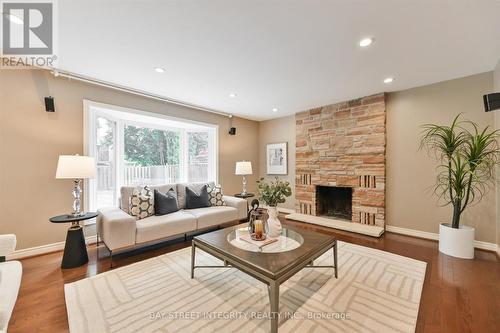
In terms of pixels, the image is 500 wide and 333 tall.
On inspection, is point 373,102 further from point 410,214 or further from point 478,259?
point 478,259

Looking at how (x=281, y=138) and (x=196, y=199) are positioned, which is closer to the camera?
(x=196, y=199)

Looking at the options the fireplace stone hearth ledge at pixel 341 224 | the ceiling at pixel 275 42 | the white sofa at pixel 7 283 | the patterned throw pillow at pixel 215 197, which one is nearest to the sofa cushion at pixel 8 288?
the white sofa at pixel 7 283

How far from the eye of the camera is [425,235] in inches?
129

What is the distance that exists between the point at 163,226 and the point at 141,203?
1.67ft

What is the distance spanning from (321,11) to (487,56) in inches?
92.4

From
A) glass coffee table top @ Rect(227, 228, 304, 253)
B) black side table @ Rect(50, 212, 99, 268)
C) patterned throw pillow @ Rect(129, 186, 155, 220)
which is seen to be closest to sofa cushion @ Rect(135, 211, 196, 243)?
patterned throw pillow @ Rect(129, 186, 155, 220)

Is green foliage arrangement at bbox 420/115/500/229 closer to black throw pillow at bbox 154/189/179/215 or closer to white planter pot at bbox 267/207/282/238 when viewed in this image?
white planter pot at bbox 267/207/282/238

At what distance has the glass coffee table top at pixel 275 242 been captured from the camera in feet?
6.11

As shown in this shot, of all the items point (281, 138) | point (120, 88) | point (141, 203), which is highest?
point (120, 88)

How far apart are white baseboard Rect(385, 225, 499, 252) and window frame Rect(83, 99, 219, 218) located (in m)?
3.63

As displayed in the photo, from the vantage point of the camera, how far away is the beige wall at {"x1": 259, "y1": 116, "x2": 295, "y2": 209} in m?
5.08

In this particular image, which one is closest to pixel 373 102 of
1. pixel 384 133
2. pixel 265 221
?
pixel 384 133

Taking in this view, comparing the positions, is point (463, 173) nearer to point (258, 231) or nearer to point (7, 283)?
point (258, 231)

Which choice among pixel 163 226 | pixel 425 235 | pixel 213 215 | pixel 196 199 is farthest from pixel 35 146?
pixel 425 235
